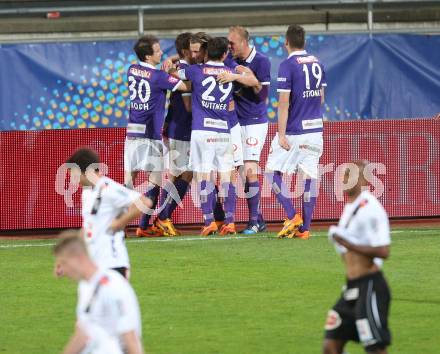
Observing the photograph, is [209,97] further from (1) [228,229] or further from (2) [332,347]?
(2) [332,347]

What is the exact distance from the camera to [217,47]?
16.1 m

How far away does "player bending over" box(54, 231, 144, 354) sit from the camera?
7.06 meters

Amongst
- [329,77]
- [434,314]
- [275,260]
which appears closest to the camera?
[434,314]

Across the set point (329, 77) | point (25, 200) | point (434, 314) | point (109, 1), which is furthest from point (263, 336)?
point (109, 1)

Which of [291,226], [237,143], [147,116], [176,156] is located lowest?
[291,226]

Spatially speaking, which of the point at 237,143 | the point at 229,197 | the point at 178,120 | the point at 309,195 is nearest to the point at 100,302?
the point at 309,195

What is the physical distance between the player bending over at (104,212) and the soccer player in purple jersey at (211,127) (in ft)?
23.5

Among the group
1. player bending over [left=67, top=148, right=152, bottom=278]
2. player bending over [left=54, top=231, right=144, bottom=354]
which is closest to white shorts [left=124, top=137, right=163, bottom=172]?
player bending over [left=67, top=148, right=152, bottom=278]

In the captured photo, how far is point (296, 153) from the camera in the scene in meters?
16.0

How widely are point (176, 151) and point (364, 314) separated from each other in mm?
9114

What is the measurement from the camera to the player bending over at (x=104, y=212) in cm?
901

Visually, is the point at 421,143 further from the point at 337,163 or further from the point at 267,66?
the point at 267,66

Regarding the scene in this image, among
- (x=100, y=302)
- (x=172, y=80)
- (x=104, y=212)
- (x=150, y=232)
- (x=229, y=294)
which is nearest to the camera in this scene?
(x=100, y=302)

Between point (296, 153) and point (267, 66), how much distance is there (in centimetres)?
143
